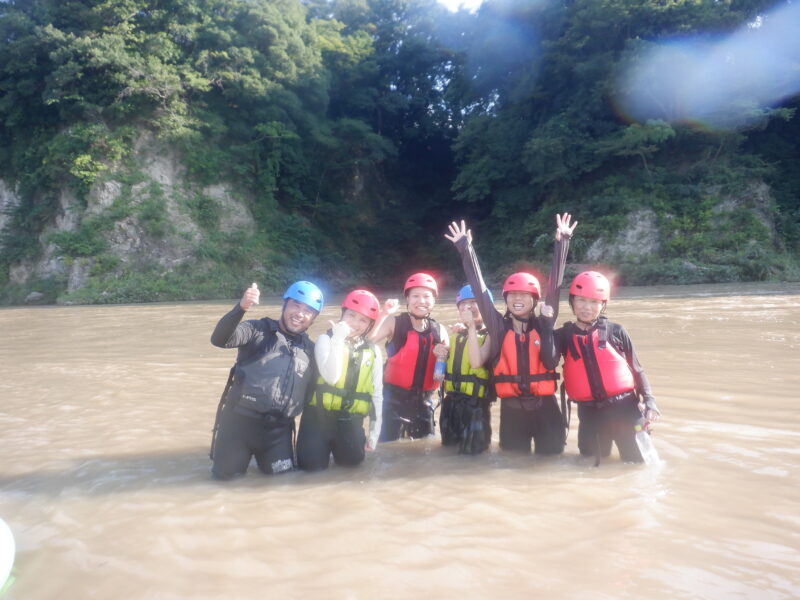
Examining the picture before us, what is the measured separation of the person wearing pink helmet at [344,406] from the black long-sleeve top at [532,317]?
74 cm

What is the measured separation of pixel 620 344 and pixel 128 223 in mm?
21566

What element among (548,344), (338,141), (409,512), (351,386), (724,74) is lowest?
(409,512)

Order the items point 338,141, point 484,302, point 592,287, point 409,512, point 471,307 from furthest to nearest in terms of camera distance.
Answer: point 338,141 < point 471,307 < point 484,302 < point 592,287 < point 409,512

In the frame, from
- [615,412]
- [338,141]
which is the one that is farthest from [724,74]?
[615,412]

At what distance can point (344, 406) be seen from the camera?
4.14 metres

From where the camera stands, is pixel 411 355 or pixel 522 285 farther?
pixel 411 355

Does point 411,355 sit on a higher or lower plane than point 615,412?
higher

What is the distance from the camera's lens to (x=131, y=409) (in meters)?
5.61

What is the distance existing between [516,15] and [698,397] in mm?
24174

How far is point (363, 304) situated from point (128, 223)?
20417mm

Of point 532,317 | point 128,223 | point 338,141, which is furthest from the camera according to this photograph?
point 338,141

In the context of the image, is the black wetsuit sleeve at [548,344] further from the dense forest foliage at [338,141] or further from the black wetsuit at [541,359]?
the dense forest foliage at [338,141]

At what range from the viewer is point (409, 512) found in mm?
3250

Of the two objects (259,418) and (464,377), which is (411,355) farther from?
(259,418)
